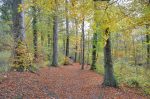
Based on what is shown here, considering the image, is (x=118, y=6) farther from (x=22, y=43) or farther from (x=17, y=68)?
(x=17, y=68)

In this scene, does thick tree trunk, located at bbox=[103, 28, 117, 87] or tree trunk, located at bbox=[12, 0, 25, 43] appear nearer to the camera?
thick tree trunk, located at bbox=[103, 28, 117, 87]

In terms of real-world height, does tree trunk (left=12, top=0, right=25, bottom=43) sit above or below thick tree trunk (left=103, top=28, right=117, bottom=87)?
above

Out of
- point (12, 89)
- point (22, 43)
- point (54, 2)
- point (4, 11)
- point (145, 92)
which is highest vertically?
point (4, 11)

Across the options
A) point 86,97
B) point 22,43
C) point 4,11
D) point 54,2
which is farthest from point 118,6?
point 4,11

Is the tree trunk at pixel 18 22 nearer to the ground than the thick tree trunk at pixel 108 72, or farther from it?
farther from it

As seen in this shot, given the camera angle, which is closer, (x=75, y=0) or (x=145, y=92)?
(x=75, y=0)

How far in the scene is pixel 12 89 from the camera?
978 centimetres

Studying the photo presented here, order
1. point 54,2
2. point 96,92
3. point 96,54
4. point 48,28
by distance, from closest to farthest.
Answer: point 54,2
point 96,92
point 96,54
point 48,28

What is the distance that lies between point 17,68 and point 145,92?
7.57 meters

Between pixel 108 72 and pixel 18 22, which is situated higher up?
pixel 18 22

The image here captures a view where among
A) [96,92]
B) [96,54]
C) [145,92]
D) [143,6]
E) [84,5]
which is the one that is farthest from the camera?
[96,54]

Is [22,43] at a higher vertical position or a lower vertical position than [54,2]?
lower

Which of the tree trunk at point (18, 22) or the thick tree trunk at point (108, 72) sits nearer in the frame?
the thick tree trunk at point (108, 72)

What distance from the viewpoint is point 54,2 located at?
9.47m
